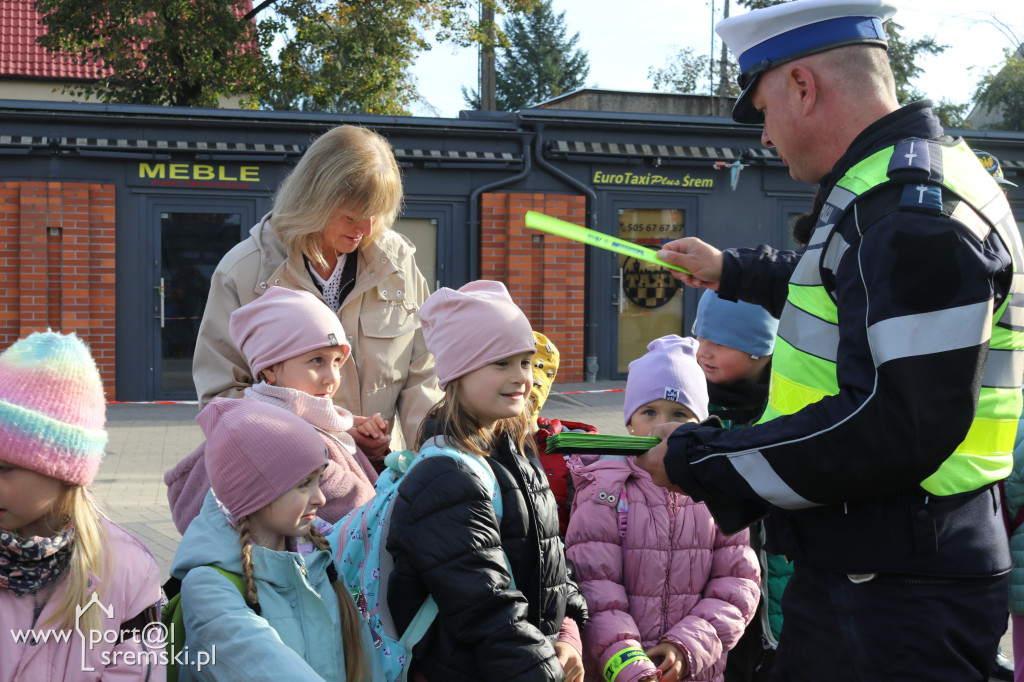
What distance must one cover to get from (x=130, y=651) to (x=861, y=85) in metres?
2.08

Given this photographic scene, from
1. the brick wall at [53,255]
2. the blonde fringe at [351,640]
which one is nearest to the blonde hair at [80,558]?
the blonde fringe at [351,640]

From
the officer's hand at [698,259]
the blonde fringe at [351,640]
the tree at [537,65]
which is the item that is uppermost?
the tree at [537,65]

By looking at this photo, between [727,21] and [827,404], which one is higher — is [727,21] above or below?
above

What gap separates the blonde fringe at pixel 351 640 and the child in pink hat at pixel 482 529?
11cm

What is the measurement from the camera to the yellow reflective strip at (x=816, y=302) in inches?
81.4

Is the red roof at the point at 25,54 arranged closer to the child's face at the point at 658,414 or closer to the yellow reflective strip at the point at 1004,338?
the child's face at the point at 658,414

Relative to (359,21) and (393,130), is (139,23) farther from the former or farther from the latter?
(393,130)

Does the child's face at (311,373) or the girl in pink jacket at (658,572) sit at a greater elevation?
the child's face at (311,373)

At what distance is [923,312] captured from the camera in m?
1.87

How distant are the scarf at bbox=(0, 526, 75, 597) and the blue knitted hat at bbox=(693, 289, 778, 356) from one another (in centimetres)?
238

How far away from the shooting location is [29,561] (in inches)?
89.4

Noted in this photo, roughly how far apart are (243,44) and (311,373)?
15.9 metres

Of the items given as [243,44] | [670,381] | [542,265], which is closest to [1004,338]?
[670,381]

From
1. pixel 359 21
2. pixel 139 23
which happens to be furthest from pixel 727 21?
pixel 359 21
